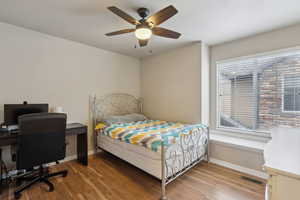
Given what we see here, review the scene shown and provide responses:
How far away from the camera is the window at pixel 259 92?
235 centimetres

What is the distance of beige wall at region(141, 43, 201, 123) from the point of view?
3047mm

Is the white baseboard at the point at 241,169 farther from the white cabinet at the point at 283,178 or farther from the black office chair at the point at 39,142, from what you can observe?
the black office chair at the point at 39,142

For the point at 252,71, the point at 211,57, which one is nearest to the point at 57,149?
the point at 211,57

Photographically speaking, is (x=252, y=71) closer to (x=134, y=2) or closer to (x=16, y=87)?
(x=134, y=2)

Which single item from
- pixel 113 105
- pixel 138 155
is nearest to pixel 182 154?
pixel 138 155

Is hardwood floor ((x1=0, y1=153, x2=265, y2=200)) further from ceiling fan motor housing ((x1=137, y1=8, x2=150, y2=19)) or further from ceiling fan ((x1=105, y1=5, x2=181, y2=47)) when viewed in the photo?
ceiling fan motor housing ((x1=137, y1=8, x2=150, y2=19))

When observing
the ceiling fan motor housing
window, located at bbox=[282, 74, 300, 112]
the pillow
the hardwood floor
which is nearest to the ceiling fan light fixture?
the ceiling fan motor housing

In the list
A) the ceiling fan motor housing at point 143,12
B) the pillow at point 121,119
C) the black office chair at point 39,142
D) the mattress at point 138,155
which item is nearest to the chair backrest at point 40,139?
the black office chair at point 39,142

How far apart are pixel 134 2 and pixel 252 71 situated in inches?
97.5

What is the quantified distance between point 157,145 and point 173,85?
1902 mm

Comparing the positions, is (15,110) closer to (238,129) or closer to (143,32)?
(143,32)

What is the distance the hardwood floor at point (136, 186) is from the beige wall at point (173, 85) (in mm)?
1129

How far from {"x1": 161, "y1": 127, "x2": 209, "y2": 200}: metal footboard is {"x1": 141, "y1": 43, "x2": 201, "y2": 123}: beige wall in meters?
0.53

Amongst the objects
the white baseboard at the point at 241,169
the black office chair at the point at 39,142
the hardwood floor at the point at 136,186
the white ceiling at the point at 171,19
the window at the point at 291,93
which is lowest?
the hardwood floor at the point at 136,186
